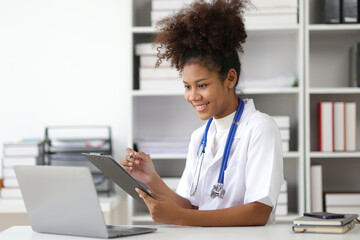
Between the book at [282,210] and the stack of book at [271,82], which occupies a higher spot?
the stack of book at [271,82]

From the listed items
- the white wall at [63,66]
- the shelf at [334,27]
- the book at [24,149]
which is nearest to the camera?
the shelf at [334,27]

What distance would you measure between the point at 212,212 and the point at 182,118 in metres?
1.65

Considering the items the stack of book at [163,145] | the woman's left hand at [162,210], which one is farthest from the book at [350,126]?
the woman's left hand at [162,210]

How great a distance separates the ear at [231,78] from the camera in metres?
1.85

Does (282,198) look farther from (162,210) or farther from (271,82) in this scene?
(162,210)

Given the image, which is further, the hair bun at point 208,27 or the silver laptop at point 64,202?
the hair bun at point 208,27

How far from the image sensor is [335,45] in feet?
10.2

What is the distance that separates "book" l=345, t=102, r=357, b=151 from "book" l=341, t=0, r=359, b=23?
46cm

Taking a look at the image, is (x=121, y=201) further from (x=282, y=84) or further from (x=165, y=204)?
(x=165, y=204)

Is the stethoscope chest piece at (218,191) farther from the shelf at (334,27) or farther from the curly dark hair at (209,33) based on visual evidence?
the shelf at (334,27)

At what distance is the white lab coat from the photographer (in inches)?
64.6

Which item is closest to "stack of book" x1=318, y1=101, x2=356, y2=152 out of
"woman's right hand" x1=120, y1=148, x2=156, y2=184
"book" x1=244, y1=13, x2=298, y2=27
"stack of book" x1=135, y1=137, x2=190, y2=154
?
"book" x1=244, y1=13, x2=298, y2=27

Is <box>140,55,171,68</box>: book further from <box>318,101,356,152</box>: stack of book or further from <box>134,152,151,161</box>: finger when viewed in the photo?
<box>134,152,151,161</box>: finger

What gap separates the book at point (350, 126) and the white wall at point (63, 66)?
128 cm
